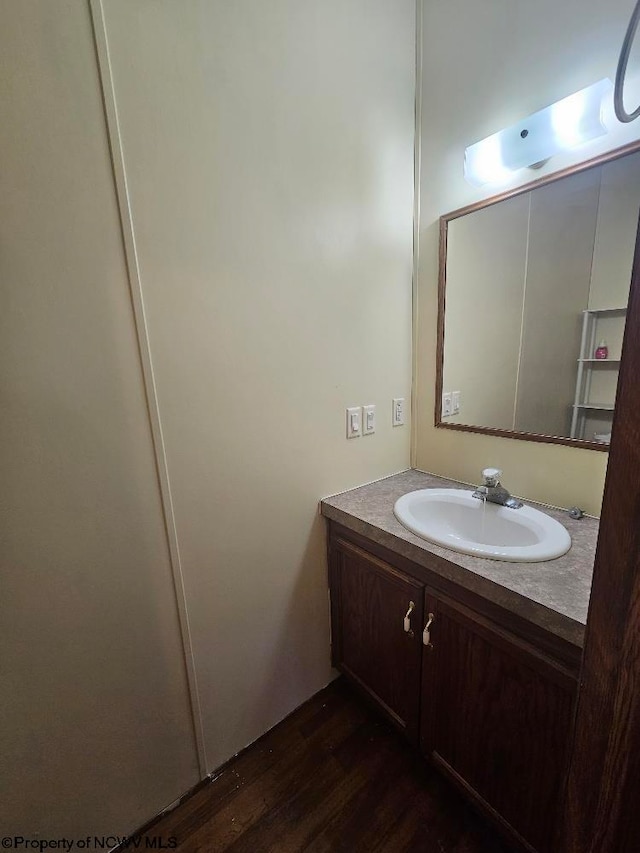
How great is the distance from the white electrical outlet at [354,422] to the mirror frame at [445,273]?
40cm

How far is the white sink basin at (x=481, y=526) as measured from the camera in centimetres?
94

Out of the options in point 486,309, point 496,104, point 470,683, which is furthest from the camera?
point 486,309

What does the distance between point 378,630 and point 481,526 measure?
1.83 ft

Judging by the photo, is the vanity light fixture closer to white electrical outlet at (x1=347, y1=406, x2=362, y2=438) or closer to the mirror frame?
the mirror frame

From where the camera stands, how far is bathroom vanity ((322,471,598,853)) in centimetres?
79

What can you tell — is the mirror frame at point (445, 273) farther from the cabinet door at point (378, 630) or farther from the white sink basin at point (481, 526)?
the cabinet door at point (378, 630)

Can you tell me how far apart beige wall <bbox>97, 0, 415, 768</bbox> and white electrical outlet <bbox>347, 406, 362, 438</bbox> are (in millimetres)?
32

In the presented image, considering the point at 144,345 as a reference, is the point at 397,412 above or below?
below

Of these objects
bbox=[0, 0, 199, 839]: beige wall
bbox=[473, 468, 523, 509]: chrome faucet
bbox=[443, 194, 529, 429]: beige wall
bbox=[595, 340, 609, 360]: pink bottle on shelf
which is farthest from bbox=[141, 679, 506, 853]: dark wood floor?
bbox=[595, 340, 609, 360]: pink bottle on shelf

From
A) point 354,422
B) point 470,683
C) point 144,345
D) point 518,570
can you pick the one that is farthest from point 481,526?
point 144,345

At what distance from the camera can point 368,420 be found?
1.48 m

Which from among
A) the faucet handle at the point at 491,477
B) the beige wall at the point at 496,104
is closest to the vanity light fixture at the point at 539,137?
the beige wall at the point at 496,104

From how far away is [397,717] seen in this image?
124 centimetres

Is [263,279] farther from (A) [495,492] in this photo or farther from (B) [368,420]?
(A) [495,492]
